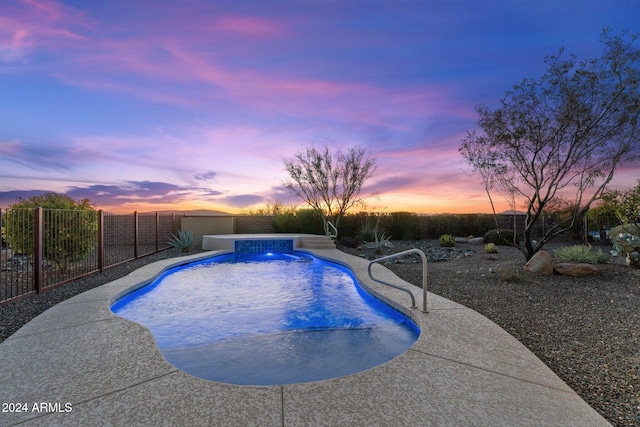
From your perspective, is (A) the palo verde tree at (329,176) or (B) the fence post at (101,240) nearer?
(B) the fence post at (101,240)

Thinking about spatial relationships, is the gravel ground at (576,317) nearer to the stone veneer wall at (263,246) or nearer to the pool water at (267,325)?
the pool water at (267,325)

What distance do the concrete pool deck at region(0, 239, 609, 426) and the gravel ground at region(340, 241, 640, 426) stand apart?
1.06 feet

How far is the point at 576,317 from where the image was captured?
13.1ft

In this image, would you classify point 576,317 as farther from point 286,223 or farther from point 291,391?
point 286,223

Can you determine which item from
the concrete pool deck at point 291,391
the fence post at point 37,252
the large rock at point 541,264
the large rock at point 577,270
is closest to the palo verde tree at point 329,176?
the large rock at point 541,264

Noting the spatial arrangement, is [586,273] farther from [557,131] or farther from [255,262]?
[255,262]

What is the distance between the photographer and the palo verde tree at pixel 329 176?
14.4 m

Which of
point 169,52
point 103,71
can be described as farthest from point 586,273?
point 103,71

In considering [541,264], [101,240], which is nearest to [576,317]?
[541,264]

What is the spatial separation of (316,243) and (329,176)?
3.81m

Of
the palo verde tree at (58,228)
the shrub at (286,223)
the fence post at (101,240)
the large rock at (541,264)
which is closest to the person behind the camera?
the large rock at (541,264)

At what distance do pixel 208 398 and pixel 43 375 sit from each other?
4.55 feet

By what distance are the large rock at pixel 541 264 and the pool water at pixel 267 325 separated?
3.70m

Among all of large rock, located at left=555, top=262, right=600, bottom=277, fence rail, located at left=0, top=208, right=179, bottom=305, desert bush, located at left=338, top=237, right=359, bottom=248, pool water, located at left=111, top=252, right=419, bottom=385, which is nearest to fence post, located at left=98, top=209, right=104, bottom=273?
fence rail, located at left=0, top=208, right=179, bottom=305
